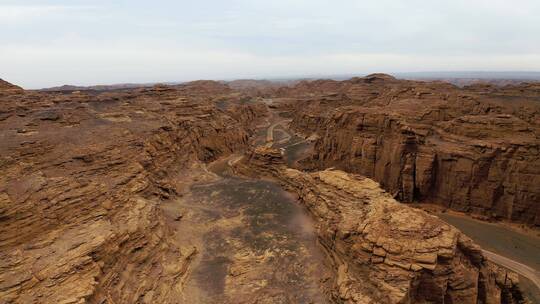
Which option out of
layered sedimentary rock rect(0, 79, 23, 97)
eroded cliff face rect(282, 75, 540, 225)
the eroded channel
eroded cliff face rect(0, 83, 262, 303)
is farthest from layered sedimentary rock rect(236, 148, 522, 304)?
layered sedimentary rock rect(0, 79, 23, 97)

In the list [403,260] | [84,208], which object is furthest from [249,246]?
[84,208]

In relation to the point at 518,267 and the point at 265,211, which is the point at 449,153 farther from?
the point at 265,211

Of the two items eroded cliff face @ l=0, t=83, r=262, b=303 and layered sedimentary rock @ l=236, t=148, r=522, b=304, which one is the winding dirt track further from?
eroded cliff face @ l=0, t=83, r=262, b=303

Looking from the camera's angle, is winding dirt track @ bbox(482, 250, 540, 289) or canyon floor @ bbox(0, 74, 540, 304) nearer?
canyon floor @ bbox(0, 74, 540, 304)

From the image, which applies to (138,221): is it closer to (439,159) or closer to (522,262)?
(522,262)

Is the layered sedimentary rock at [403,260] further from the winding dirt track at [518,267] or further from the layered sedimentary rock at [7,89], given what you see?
the layered sedimentary rock at [7,89]
